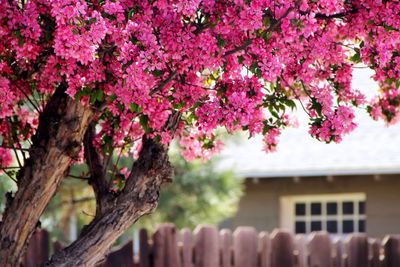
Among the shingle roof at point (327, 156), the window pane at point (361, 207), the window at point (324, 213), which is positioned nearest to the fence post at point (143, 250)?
the shingle roof at point (327, 156)

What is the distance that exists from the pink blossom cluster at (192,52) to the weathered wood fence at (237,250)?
3078 mm

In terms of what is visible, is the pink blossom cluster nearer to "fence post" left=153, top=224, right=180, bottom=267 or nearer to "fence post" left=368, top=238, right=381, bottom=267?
"fence post" left=153, top=224, right=180, bottom=267

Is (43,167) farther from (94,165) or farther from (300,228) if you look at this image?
(300,228)

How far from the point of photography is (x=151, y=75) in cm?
462

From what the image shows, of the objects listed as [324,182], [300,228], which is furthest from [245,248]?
[300,228]

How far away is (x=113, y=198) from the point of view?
18.6ft

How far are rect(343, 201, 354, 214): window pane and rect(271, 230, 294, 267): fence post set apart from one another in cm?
588

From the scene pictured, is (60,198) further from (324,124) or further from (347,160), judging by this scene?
(324,124)

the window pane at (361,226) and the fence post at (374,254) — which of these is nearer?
the fence post at (374,254)

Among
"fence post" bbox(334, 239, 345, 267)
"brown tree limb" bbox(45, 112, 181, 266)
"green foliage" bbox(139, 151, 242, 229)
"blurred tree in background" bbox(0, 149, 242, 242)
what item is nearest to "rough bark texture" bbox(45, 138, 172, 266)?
"brown tree limb" bbox(45, 112, 181, 266)

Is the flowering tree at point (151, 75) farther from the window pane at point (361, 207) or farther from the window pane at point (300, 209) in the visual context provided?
the window pane at point (300, 209)

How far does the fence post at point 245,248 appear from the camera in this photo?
870 centimetres

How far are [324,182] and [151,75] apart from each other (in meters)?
10.1

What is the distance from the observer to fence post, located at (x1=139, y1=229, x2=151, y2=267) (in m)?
8.37
